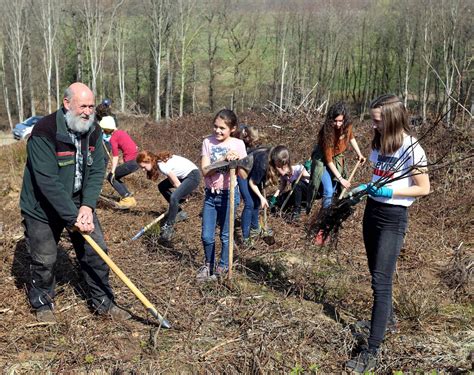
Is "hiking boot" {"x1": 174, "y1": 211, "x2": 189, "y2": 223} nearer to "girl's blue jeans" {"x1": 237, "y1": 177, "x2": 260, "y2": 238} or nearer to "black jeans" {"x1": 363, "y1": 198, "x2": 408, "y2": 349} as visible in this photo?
"girl's blue jeans" {"x1": 237, "y1": 177, "x2": 260, "y2": 238}

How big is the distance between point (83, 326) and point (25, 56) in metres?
33.8

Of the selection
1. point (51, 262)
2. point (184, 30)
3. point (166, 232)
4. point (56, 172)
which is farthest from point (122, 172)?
point (184, 30)

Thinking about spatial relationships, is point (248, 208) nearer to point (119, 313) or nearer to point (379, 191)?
point (119, 313)

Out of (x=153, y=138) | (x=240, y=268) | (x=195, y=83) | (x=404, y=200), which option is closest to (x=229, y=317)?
(x=240, y=268)

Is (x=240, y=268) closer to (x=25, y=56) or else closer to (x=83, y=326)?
(x=83, y=326)

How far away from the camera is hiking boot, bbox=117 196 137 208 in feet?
22.4

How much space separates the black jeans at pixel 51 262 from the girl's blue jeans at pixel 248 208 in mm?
2012

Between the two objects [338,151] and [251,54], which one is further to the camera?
[251,54]

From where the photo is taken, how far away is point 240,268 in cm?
445

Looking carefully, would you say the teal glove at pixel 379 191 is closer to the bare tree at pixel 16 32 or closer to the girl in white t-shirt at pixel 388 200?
the girl in white t-shirt at pixel 388 200

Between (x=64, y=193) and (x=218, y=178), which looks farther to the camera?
(x=218, y=178)

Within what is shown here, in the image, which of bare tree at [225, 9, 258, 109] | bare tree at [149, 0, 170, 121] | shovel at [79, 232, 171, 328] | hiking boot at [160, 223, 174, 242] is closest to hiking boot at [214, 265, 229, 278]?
shovel at [79, 232, 171, 328]

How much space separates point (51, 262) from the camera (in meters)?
3.28

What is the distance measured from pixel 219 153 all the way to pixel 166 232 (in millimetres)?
1726
